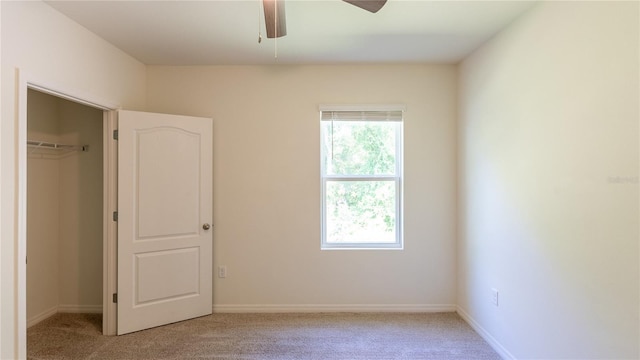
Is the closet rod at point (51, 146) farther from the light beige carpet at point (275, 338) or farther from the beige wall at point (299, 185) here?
the light beige carpet at point (275, 338)

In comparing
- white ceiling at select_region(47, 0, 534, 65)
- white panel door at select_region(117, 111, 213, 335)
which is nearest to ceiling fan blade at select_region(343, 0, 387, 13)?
white ceiling at select_region(47, 0, 534, 65)

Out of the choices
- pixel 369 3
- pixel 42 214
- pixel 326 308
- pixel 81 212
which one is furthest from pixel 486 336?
pixel 42 214

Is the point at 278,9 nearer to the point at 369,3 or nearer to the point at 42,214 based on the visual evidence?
the point at 369,3

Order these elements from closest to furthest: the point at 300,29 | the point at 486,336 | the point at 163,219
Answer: the point at 300,29 < the point at 486,336 < the point at 163,219

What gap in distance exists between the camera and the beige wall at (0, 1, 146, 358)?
169 cm

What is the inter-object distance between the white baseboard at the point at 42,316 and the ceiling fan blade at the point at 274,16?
131 inches

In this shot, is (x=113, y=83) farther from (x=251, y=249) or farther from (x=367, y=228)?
(x=367, y=228)

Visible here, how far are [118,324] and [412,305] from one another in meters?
2.72

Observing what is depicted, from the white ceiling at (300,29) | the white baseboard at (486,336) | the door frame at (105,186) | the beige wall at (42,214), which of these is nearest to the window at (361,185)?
the white ceiling at (300,29)

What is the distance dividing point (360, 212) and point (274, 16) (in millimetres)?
2067

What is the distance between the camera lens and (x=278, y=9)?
1545mm

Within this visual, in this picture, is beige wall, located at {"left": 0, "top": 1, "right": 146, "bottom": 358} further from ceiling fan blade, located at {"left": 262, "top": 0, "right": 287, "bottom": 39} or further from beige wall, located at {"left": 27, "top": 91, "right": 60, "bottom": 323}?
ceiling fan blade, located at {"left": 262, "top": 0, "right": 287, "bottom": 39}

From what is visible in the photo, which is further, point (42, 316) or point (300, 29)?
point (42, 316)

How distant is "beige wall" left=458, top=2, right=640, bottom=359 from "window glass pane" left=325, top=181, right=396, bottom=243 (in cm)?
83
